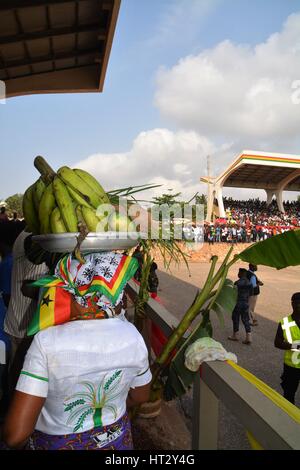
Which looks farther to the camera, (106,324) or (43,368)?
(106,324)

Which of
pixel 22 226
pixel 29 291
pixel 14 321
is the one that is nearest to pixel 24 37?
pixel 22 226

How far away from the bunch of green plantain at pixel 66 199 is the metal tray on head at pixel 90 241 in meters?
0.04

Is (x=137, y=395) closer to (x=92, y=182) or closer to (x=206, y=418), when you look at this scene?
(x=206, y=418)

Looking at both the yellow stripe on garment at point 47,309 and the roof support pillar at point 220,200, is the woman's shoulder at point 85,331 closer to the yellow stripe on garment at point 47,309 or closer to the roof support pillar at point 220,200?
the yellow stripe on garment at point 47,309

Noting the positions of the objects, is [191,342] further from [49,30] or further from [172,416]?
[49,30]

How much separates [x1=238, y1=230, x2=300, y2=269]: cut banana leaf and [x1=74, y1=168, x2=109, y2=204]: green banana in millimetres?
787

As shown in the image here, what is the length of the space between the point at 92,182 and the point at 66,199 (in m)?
0.20

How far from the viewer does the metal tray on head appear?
55.2 inches

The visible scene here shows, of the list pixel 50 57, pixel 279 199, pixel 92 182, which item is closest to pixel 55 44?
pixel 50 57

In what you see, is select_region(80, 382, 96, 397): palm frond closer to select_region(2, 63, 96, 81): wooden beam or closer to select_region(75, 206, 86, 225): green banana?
select_region(75, 206, 86, 225): green banana

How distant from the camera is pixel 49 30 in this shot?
20.1ft

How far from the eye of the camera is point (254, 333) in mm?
7035

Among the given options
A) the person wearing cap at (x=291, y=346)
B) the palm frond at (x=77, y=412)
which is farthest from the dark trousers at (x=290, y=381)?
the palm frond at (x=77, y=412)
